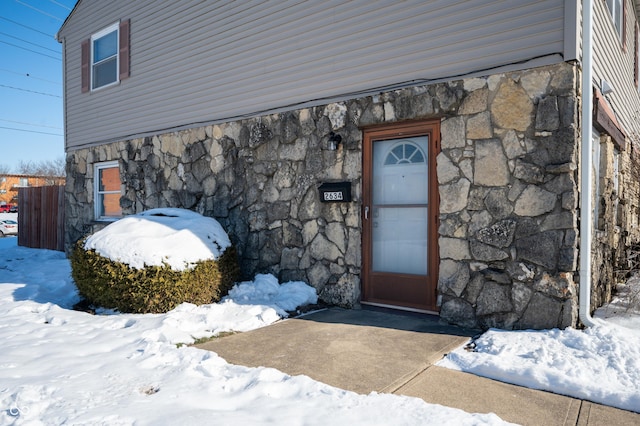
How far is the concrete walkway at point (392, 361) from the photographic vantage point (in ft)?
8.52

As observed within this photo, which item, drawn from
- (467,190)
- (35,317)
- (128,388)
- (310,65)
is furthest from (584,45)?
(35,317)

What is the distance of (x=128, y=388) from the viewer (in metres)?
2.78

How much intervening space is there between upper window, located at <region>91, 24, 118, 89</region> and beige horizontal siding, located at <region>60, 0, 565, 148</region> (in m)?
0.20

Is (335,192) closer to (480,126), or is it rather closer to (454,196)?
(454,196)

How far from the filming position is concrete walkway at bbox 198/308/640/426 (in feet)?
8.52

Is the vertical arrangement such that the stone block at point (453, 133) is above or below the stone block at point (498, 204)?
above

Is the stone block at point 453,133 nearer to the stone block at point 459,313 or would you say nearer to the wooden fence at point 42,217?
the stone block at point 459,313

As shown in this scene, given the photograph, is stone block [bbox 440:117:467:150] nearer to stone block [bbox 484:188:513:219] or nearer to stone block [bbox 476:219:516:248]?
stone block [bbox 484:188:513:219]

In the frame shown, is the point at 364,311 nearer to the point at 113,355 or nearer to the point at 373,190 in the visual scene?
the point at 373,190

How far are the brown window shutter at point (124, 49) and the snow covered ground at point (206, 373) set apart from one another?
4.79 metres

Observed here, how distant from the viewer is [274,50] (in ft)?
19.3

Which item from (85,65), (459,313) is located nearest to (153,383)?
(459,313)

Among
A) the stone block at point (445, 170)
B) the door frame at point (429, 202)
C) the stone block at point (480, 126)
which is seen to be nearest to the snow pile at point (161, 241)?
the door frame at point (429, 202)

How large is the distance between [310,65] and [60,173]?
1930 inches
